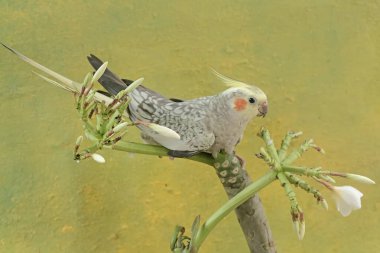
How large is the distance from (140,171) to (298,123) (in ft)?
1.03

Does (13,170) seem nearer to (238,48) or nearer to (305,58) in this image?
(238,48)

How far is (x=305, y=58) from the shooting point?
0.98 metres

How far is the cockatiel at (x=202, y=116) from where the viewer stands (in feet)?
1.94

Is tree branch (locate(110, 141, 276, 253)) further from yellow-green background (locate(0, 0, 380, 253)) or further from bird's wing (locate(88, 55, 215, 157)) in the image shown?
yellow-green background (locate(0, 0, 380, 253))

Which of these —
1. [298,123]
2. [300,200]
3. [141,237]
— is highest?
[298,123]

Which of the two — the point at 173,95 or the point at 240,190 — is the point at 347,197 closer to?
the point at 240,190

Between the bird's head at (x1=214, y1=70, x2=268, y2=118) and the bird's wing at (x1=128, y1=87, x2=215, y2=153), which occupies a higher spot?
the bird's head at (x1=214, y1=70, x2=268, y2=118)

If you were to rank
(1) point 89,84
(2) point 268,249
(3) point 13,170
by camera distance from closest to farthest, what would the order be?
(1) point 89,84 → (2) point 268,249 → (3) point 13,170

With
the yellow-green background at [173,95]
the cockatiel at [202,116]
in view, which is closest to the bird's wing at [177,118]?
the cockatiel at [202,116]

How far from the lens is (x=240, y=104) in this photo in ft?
1.94

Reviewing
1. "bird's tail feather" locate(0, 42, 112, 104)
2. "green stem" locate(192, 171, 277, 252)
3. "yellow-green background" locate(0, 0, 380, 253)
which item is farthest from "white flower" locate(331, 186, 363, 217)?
"yellow-green background" locate(0, 0, 380, 253)

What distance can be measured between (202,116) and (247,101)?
57mm

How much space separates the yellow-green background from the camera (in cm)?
91

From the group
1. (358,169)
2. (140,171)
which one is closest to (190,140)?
(140,171)
